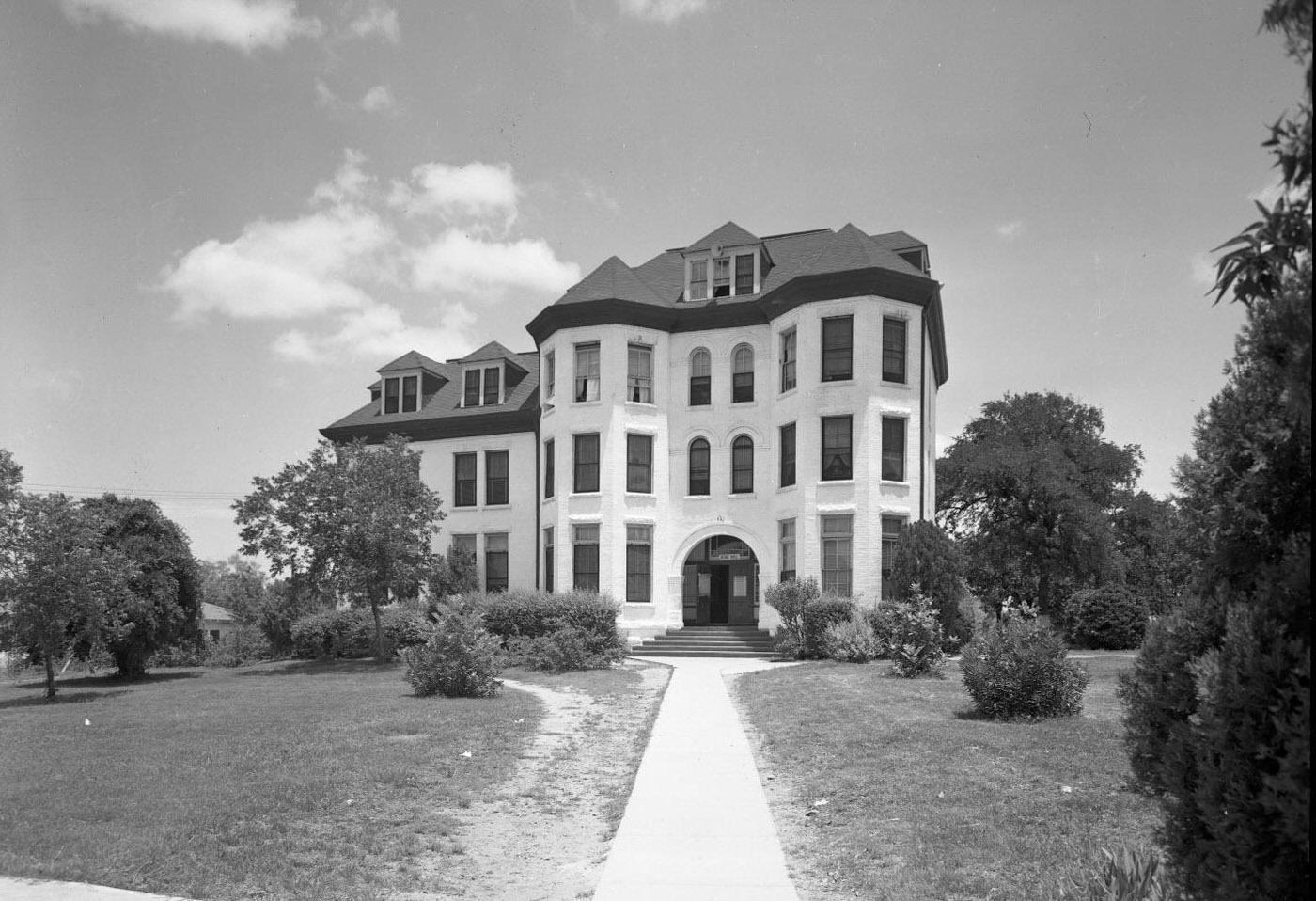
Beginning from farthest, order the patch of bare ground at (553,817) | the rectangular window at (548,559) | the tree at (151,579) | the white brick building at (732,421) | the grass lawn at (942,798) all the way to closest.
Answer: the rectangular window at (548,559), the white brick building at (732,421), the tree at (151,579), the patch of bare ground at (553,817), the grass lawn at (942,798)

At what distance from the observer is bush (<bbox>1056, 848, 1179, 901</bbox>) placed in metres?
5.87

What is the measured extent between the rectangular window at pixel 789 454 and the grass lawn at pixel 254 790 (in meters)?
14.5

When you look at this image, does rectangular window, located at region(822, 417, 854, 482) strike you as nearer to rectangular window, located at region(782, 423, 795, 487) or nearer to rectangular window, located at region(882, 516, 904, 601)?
rectangular window, located at region(782, 423, 795, 487)

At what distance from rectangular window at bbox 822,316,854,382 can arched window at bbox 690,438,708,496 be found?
191 inches

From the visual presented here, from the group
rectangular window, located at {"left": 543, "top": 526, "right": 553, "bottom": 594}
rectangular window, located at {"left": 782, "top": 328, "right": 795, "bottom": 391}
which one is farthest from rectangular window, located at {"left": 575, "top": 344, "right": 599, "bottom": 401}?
rectangular window, located at {"left": 782, "top": 328, "right": 795, "bottom": 391}

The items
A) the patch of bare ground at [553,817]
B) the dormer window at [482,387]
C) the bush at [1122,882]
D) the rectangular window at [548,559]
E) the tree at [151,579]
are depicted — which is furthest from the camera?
the dormer window at [482,387]

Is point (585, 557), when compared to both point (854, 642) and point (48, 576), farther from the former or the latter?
point (48, 576)

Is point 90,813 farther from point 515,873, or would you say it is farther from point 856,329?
Answer: point 856,329

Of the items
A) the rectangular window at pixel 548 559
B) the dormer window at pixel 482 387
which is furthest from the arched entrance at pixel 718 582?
the dormer window at pixel 482 387

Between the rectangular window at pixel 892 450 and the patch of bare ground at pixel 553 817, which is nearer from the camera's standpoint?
the patch of bare ground at pixel 553 817

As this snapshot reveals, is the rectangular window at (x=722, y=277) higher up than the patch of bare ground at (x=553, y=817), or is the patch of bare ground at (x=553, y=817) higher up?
the rectangular window at (x=722, y=277)

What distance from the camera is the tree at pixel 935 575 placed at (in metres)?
25.5

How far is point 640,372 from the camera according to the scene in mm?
31703

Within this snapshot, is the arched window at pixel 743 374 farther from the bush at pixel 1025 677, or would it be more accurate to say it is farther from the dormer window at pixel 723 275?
the bush at pixel 1025 677
